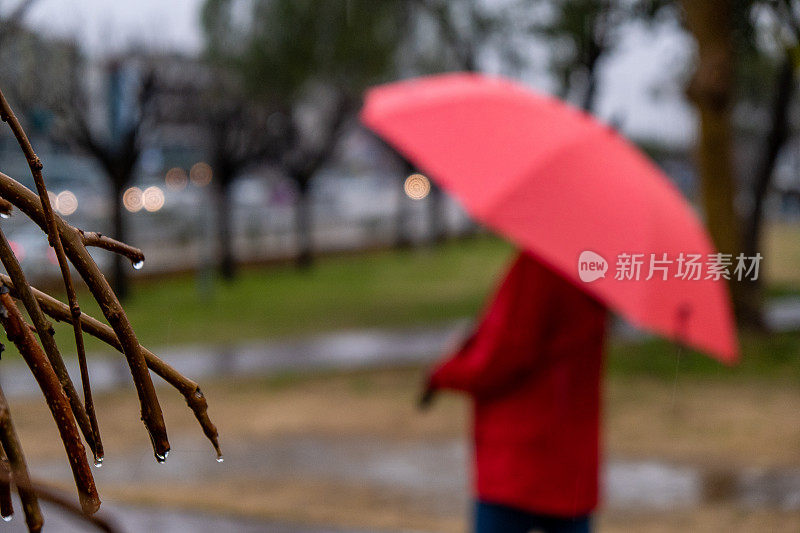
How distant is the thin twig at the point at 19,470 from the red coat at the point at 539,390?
273cm

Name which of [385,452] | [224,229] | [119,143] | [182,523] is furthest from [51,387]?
[224,229]

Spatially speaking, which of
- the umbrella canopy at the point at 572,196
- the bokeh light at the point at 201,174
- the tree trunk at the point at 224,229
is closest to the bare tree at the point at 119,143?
the tree trunk at the point at 224,229

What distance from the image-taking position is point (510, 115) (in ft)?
12.1

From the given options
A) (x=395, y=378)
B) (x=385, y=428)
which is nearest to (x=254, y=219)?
(x=395, y=378)

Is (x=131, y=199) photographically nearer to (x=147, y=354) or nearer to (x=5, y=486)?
(x=147, y=354)

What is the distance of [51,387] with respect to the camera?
641 millimetres

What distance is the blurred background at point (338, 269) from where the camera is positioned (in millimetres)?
6266

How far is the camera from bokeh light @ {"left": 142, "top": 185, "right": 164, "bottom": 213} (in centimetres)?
2576

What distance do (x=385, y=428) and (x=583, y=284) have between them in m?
5.73

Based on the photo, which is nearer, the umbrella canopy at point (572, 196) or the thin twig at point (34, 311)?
the thin twig at point (34, 311)

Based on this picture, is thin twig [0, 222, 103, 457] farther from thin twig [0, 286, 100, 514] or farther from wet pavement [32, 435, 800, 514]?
wet pavement [32, 435, 800, 514]

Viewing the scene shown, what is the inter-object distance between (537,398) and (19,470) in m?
2.86

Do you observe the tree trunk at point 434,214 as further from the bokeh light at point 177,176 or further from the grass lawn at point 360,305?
the bokeh light at point 177,176

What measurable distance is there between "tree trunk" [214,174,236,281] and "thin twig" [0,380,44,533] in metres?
22.0
